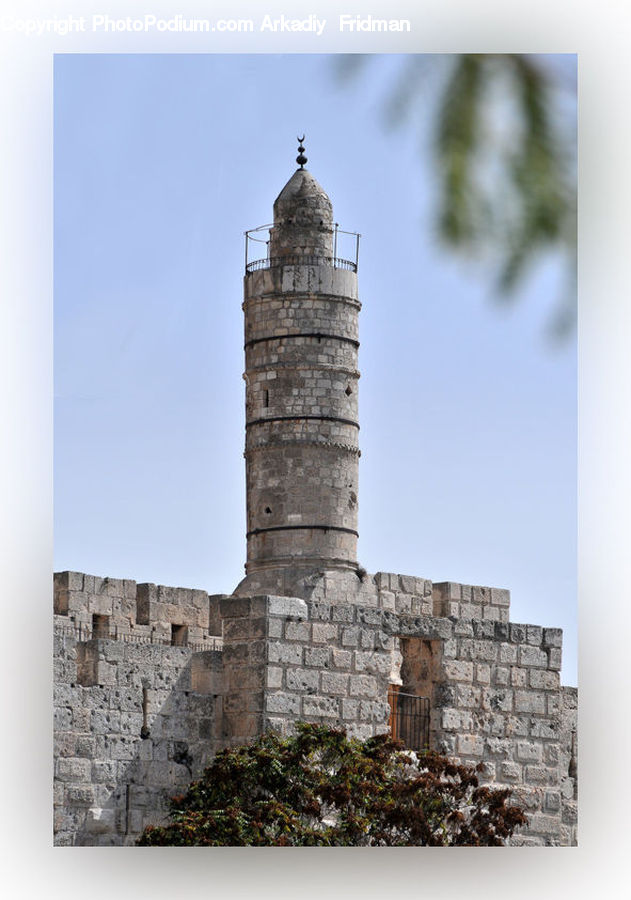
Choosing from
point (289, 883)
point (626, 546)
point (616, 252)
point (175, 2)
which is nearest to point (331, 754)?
point (289, 883)

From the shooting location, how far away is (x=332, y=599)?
16234 mm

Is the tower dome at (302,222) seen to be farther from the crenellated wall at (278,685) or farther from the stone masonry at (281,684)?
the crenellated wall at (278,685)

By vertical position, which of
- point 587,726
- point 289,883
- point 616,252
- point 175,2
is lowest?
point 289,883

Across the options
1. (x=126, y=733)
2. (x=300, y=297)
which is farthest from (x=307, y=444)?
(x=126, y=733)

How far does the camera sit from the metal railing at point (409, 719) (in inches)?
503

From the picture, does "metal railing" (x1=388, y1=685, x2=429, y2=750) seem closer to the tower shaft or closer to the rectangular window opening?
the rectangular window opening

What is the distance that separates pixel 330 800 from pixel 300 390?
5928 millimetres

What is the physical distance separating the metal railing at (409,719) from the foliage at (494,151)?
902cm

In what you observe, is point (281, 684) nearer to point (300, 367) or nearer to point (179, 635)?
point (179, 635)

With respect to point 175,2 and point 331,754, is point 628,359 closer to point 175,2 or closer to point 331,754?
point 175,2

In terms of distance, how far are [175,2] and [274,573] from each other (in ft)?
28.1

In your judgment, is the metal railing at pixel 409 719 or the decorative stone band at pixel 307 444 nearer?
the metal railing at pixel 409 719

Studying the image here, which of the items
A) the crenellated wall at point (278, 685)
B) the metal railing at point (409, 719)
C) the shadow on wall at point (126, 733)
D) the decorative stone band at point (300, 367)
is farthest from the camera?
the decorative stone band at point (300, 367)

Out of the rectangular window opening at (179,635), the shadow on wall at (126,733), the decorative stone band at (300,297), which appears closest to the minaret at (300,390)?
the decorative stone band at (300,297)
